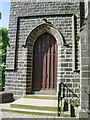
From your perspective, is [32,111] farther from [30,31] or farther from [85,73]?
[30,31]

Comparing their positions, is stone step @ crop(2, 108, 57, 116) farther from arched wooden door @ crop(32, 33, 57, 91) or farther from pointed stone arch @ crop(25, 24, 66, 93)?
arched wooden door @ crop(32, 33, 57, 91)

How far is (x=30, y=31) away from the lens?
23.0 ft

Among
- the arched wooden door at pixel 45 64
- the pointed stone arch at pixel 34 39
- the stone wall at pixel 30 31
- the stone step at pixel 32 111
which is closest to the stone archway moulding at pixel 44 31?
the pointed stone arch at pixel 34 39

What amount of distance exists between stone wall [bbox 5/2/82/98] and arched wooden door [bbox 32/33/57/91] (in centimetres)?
44

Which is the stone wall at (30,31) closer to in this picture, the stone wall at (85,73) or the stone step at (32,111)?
the stone step at (32,111)

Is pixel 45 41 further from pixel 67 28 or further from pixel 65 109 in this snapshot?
pixel 65 109

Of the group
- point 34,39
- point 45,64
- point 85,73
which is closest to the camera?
point 85,73

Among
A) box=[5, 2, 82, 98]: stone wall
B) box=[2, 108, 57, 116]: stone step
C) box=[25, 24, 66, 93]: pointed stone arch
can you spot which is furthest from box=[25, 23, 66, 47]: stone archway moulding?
box=[2, 108, 57, 116]: stone step

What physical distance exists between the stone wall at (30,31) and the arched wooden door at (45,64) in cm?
44

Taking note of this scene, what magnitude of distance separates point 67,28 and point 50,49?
145 cm

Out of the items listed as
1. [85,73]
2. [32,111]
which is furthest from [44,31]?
[32,111]

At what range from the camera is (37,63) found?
7012 millimetres

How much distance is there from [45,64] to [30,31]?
202 centimetres

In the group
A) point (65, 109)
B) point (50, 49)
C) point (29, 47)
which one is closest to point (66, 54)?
point (50, 49)
